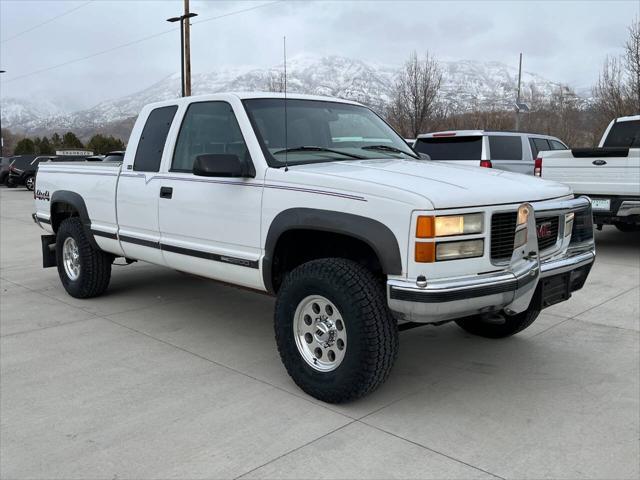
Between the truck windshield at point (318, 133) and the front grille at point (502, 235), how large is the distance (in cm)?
128

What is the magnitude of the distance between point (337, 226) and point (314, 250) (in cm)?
66

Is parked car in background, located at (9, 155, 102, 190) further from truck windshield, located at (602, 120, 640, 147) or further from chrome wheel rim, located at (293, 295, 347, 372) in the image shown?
chrome wheel rim, located at (293, 295, 347, 372)

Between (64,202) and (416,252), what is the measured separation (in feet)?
14.7

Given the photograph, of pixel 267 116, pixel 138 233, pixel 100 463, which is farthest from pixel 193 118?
pixel 100 463

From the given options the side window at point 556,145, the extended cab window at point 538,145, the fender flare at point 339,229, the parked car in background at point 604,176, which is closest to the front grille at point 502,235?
the fender flare at point 339,229

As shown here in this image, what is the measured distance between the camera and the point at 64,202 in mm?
6375

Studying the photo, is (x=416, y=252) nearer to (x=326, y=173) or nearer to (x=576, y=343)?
(x=326, y=173)

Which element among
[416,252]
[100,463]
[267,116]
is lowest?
[100,463]

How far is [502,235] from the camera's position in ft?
11.5

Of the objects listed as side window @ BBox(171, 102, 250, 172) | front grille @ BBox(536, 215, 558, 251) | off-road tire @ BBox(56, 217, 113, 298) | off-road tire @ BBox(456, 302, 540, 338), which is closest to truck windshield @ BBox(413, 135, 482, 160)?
off-road tire @ BBox(456, 302, 540, 338)

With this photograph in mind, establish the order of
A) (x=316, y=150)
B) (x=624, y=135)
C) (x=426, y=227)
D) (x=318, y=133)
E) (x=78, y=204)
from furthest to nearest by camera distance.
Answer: (x=624, y=135), (x=78, y=204), (x=318, y=133), (x=316, y=150), (x=426, y=227)

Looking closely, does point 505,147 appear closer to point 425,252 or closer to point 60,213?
point 60,213

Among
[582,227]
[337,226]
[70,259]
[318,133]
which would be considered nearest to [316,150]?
[318,133]

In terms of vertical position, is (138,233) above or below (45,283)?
above
